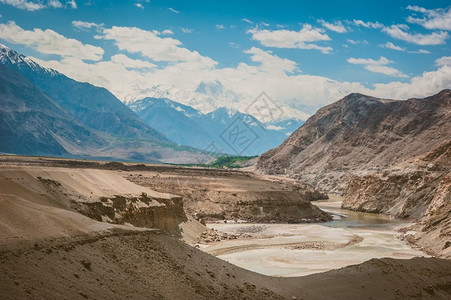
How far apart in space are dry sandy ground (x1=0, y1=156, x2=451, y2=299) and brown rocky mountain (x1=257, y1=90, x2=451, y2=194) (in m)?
93.3

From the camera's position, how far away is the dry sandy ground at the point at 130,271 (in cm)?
1228

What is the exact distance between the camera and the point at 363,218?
63500 mm

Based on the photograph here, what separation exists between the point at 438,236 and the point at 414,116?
10128 cm

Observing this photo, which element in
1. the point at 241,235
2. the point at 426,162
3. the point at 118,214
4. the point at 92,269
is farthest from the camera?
the point at 426,162

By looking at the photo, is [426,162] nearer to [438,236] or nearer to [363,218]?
[363,218]

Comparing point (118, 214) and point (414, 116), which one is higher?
point (414, 116)

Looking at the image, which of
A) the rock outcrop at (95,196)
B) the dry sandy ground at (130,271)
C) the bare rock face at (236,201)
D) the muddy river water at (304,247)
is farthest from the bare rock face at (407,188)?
the dry sandy ground at (130,271)

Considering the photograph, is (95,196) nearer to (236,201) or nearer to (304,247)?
(304,247)

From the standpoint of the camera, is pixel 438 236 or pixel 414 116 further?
pixel 414 116

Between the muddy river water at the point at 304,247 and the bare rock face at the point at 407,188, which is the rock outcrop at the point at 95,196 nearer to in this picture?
the muddy river water at the point at 304,247

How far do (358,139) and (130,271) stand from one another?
426 feet

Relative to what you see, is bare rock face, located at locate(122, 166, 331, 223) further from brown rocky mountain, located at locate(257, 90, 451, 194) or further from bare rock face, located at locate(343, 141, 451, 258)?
brown rocky mountain, located at locate(257, 90, 451, 194)

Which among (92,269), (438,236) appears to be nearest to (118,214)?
(92,269)

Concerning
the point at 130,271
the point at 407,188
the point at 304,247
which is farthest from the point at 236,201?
the point at 130,271
